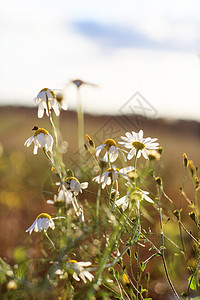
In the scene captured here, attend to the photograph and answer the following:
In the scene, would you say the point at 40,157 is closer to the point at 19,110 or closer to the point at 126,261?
the point at 126,261

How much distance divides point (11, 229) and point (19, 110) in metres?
7.45

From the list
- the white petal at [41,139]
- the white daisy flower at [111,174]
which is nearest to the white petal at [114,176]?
the white daisy flower at [111,174]

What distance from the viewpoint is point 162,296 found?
2.05m

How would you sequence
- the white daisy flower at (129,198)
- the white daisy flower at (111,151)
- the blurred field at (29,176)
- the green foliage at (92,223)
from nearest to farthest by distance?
the green foliage at (92,223)
the white daisy flower at (129,198)
the white daisy flower at (111,151)
the blurred field at (29,176)

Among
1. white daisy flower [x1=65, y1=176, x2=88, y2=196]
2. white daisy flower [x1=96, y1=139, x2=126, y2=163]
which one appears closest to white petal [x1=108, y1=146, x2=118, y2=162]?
white daisy flower [x1=96, y1=139, x2=126, y2=163]

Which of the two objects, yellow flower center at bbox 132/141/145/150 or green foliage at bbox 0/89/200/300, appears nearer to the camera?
green foliage at bbox 0/89/200/300

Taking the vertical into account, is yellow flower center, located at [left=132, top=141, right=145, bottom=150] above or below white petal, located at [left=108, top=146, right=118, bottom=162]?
above

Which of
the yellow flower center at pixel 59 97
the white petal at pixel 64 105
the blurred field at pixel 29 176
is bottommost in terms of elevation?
the blurred field at pixel 29 176

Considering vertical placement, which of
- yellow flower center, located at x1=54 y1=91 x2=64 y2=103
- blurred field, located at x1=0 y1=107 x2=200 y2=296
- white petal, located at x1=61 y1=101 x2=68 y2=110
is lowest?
blurred field, located at x1=0 y1=107 x2=200 y2=296

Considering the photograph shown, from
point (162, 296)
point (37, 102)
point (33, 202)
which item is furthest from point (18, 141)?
point (37, 102)

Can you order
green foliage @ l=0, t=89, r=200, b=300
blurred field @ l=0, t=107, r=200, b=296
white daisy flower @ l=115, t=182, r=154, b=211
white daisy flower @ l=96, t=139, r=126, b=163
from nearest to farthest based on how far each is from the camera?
green foliage @ l=0, t=89, r=200, b=300 → white daisy flower @ l=115, t=182, r=154, b=211 → white daisy flower @ l=96, t=139, r=126, b=163 → blurred field @ l=0, t=107, r=200, b=296

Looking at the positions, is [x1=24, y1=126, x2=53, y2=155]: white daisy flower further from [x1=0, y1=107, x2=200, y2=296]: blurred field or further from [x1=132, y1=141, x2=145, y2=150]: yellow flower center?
[x1=132, y1=141, x2=145, y2=150]: yellow flower center

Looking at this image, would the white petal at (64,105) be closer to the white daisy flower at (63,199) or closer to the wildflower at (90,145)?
the wildflower at (90,145)

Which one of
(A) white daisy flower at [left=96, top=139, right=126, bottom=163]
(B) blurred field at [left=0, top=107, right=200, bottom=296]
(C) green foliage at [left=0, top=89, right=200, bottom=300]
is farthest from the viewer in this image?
(B) blurred field at [left=0, top=107, right=200, bottom=296]
